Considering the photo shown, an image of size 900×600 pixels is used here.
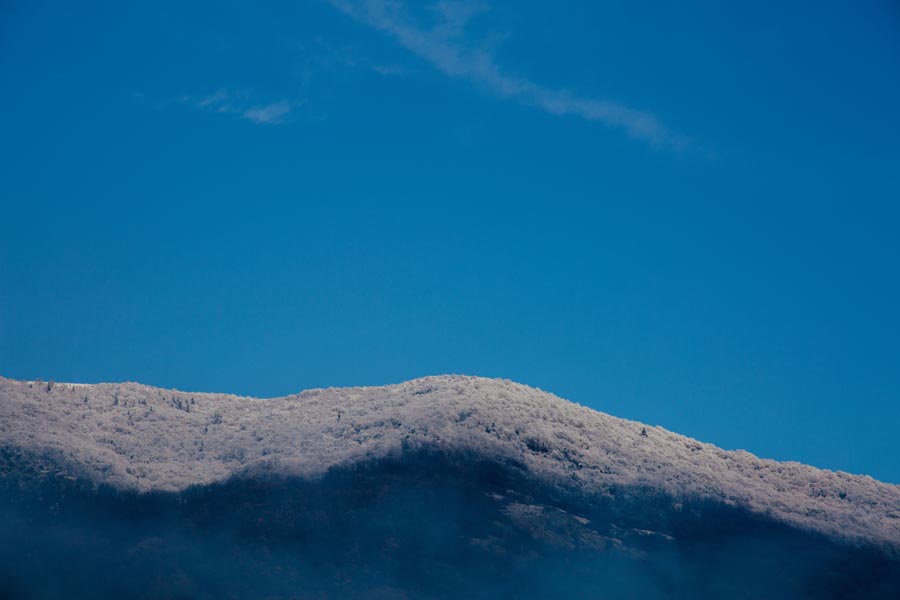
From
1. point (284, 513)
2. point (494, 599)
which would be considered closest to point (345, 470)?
point (284, 513)

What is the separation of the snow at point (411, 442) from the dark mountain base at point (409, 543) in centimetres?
83

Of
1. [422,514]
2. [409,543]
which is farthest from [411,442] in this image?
[409,543]

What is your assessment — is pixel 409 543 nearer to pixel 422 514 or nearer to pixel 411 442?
pixel 422 514

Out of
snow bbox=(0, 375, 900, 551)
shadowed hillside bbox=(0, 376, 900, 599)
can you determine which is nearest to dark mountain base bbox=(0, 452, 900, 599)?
shadowed hillside bbox=(0, 376, 900, 599)

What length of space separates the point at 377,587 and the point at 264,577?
289 centimetres

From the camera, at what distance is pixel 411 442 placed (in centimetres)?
2609

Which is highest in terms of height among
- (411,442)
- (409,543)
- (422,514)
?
(411,442)

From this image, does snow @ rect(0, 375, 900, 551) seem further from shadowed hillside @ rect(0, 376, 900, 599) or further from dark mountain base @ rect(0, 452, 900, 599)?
dark mountain base @ rect(0, 452, 900, 599)

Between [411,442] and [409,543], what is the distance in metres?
3.75

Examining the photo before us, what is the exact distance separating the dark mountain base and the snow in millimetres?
828

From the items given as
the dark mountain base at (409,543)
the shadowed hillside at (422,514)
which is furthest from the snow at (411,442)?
the dark mountain base at (409,543)

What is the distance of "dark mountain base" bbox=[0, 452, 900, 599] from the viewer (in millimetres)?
21844

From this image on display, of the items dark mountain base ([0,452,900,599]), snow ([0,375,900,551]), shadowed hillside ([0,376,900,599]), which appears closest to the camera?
dark mountain base ([0,452,900,599])

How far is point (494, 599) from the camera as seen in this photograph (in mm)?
21562
